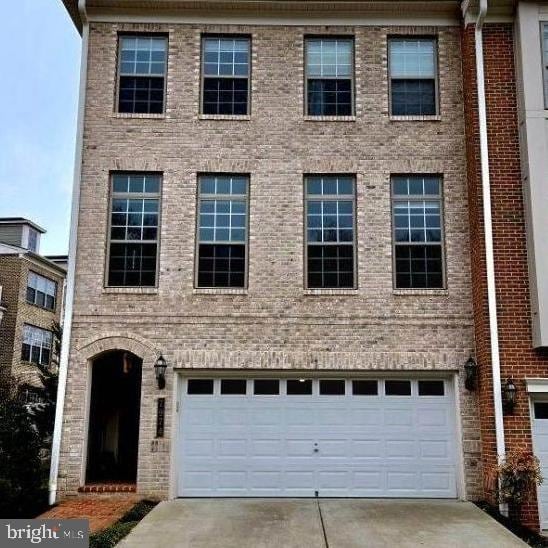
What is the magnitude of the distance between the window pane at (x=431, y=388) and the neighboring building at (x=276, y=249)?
0.12 ft

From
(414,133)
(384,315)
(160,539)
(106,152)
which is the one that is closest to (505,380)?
(384,315)

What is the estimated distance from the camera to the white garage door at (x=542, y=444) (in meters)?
10.3

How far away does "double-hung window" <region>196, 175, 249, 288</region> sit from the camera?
38.2 ft

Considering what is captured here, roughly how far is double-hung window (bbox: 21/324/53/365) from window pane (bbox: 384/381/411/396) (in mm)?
18058

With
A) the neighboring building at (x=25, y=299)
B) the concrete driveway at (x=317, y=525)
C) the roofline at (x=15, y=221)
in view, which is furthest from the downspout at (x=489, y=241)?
the roofline at (x=15, y=221)

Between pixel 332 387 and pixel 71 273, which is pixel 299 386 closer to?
pixel 332 387

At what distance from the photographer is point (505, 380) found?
10445 mm

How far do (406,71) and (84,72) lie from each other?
6.35 metres

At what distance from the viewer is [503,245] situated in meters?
10.9

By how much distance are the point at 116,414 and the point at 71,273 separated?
363 centimetres

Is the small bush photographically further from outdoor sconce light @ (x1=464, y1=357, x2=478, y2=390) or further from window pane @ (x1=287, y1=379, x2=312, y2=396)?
outdoor sconce light @ (x1=464, y1=357, x2=478, y2=390)

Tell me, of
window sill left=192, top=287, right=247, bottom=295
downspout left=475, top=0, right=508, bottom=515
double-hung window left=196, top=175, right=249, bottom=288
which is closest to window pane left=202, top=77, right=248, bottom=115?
double-hung window left=196, top=175, right=249, bottom=288

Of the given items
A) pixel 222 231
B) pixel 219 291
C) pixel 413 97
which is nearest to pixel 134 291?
pixel 219 291

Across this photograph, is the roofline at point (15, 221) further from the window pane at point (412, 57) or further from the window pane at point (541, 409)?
the window pane at point (541, 409)
